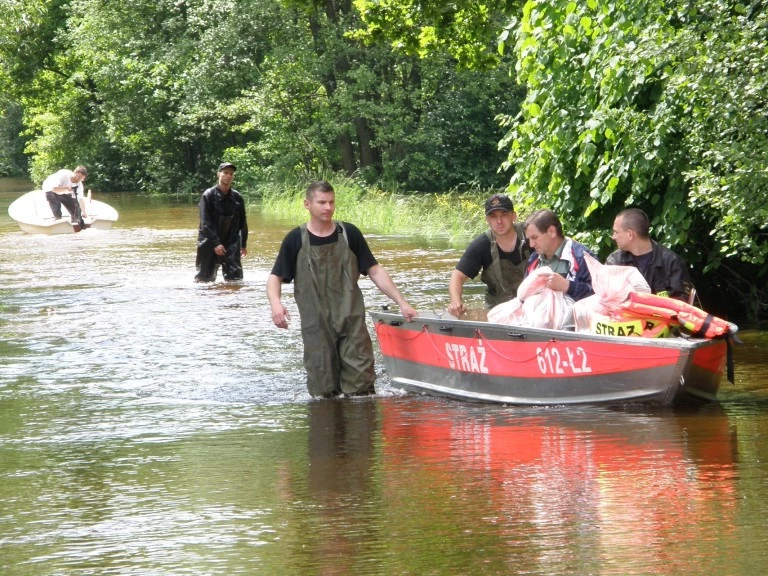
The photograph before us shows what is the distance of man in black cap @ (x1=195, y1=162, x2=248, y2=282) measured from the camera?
58.2 feet

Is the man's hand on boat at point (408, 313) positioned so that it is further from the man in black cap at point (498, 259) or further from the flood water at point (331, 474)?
the flood water at point (331, 474)

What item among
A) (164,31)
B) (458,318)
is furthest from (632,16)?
(164,31)

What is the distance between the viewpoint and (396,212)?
28.4 metres

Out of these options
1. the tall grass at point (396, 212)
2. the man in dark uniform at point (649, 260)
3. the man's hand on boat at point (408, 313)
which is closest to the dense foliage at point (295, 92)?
the tall grass at point (396, 212)

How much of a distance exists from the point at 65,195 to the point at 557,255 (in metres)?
22.5

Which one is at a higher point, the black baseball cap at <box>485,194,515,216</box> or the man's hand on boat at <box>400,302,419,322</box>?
the black baseball cap at <box>485,194,515,216</box>

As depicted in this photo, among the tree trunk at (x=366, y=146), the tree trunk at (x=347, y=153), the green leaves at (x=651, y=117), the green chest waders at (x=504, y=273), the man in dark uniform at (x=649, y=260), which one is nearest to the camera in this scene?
the man in dark uniform at (x=649, y=260)

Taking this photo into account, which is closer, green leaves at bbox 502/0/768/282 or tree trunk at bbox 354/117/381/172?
green leaves at bbox 502/0/768/282

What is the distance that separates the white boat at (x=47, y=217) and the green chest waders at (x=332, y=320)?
20.9 meters

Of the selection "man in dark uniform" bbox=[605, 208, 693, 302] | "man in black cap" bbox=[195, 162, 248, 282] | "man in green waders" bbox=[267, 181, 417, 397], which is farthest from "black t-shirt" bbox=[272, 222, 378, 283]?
"man in black cap" bbox=[195, 162, 248, 282]

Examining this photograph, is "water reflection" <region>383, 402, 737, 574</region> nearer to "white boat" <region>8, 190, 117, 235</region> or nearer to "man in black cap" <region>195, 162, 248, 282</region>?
"man in black cap" <region>195, 162, 248, 282</region>

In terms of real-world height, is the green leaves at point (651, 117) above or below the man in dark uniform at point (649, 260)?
above

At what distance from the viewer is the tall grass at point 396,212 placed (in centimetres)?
2639

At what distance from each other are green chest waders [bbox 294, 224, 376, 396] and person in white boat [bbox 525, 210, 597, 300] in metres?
1.34
